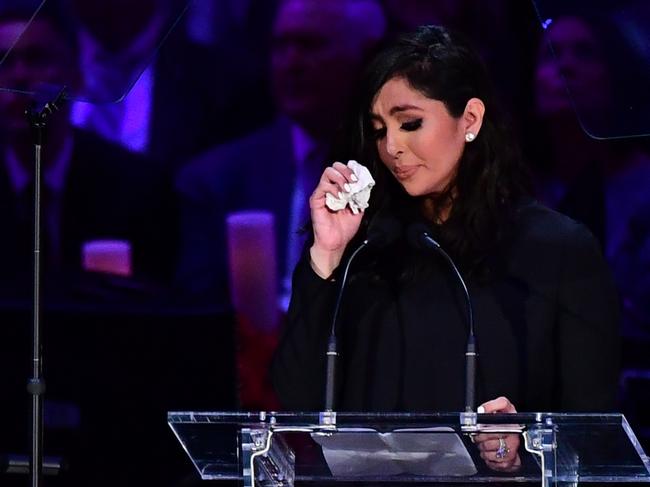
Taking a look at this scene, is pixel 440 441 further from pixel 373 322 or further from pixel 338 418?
pixel 373 322

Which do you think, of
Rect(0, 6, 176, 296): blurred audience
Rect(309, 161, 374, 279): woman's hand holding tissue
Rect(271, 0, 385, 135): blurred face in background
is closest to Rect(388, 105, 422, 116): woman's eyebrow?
Rect(309, 161, 374, 279): woman's hand holding tissue

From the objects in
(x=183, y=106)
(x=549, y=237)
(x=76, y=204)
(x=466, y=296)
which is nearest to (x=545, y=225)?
(x=549, y=237)

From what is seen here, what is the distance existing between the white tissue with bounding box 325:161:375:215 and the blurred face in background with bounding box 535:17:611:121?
736 mm

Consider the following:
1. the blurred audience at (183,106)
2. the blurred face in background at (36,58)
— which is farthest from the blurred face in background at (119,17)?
the blurred audience at (183,106)

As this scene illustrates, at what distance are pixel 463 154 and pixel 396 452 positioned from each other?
0.98m

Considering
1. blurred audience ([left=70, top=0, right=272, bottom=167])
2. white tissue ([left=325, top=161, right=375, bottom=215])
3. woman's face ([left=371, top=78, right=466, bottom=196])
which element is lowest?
white tissue ([left=325, top=161, right=375, bottom=215])

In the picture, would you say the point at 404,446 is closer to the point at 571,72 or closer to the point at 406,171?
the point at 406,171

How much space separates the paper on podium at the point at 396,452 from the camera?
6.51 ft

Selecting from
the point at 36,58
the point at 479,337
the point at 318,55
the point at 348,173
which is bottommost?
the point at 479,337

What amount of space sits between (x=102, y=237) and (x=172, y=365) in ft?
1.33

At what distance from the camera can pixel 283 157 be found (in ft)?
12.6

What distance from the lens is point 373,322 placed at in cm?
273

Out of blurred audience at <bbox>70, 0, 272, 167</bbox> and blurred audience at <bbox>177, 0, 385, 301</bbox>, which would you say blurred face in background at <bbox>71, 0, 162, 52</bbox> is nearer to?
blurred audience at <bbox>70, 0, 272, 167</bbox>

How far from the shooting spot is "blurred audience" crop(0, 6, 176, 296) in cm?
386
